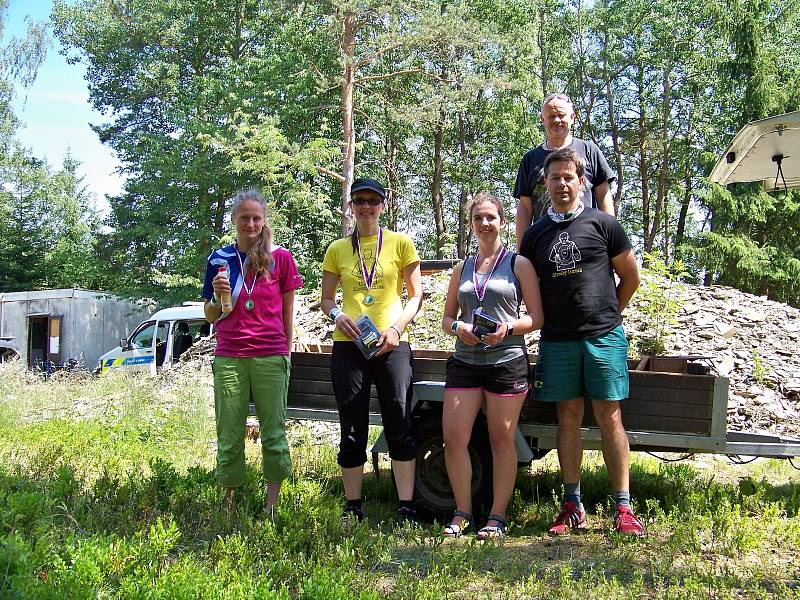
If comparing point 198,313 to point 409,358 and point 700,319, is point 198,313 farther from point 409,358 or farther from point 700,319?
point 409,358

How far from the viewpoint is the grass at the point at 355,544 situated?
3.15 meters

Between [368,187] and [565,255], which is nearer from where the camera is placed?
[565,255]

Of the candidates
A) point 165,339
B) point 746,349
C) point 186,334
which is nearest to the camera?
point 746,349

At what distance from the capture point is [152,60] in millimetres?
27797

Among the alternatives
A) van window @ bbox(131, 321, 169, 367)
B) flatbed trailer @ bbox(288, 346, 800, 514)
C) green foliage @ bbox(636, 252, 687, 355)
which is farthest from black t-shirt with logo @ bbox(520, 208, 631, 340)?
van window @ bbox(131, 321, 169, 367)

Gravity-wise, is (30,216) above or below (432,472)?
above

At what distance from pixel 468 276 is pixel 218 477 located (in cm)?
199

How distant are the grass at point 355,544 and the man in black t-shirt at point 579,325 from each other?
1.41ft

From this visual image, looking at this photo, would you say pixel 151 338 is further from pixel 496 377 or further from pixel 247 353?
pixel 496 377

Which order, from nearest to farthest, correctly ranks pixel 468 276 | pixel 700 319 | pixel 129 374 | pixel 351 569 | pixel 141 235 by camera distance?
pixel 351 569 → pixel 468 276 → pixel 700 319 → pixel 129 374 → pixel 141 235

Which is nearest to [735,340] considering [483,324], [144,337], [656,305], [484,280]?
[656,305]

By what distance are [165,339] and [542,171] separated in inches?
530

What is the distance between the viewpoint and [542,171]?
4730 millimetres

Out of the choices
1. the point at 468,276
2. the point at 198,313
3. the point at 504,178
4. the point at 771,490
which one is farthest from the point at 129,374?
the point at 504,178
